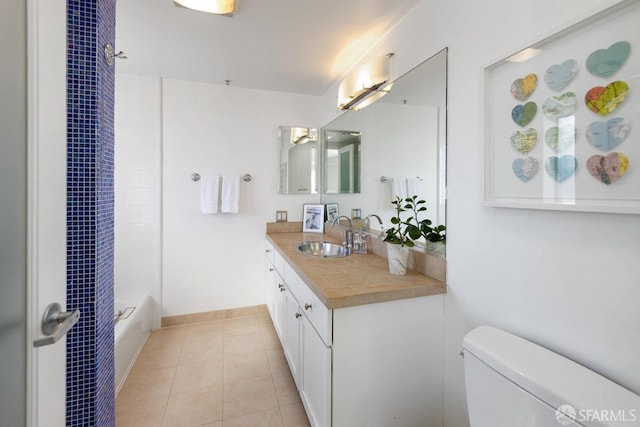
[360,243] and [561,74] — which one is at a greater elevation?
[561,74]

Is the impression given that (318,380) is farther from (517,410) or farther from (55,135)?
(55,135)

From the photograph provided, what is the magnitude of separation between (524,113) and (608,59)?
23cm

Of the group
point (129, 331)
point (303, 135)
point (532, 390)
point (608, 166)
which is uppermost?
point (303, 135)

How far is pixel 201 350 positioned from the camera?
7.26 feet

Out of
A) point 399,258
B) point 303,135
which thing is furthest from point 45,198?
point 303,135

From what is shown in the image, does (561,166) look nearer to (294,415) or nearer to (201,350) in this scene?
(294,415)

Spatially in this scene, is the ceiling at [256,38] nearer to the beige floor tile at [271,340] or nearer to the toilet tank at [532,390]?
the toilet tank at [532,390]

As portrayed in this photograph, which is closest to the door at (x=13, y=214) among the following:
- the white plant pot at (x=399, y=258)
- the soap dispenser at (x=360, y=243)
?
the white plant pot at (x=399, y=258)

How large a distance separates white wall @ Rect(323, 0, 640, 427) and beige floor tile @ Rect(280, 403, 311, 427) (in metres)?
0.77

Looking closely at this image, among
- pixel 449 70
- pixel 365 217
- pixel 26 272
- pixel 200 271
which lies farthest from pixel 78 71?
pixel 200 271

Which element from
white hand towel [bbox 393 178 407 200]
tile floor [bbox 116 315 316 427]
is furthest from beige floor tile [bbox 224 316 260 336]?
white hand towel [bbox 393 178 407 200]

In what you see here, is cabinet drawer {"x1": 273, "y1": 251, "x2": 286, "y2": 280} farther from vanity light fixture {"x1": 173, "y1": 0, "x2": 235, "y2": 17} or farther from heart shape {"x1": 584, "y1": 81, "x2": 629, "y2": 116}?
heart shape {"x1": 584, "y1": 81, "x2": 629, "y2": 116}

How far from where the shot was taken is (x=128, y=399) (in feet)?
5.55

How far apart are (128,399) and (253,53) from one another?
2473mm
